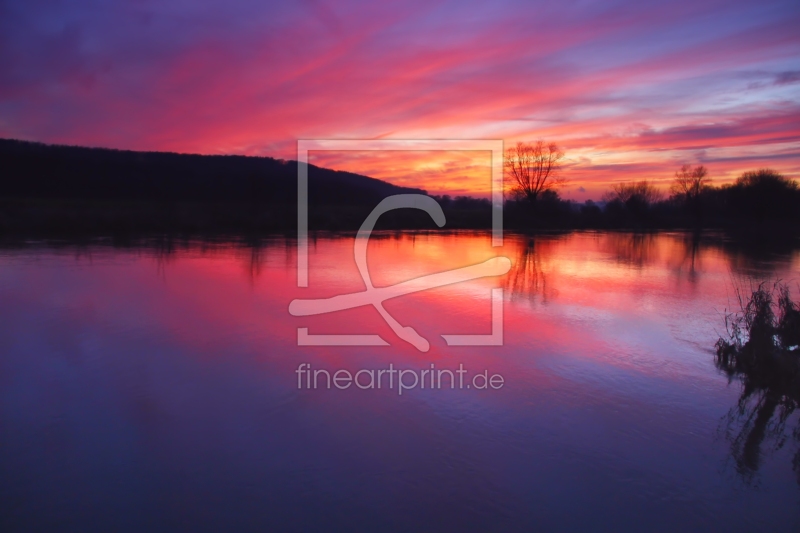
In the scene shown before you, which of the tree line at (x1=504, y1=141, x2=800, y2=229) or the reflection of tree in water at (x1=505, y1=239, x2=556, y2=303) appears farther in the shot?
the tree line at (x1=504, y1=141, x2=800, y2=229)

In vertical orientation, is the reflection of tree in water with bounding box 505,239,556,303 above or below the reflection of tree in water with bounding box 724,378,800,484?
above

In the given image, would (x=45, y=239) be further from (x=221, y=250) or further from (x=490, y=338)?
(x=490, y=338)

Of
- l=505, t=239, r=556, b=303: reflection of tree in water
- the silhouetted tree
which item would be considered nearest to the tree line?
the silhouetted tree

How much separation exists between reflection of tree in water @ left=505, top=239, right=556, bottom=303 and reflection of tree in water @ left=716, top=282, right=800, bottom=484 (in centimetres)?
398

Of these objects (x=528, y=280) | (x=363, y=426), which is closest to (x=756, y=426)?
(x=363, y=426)

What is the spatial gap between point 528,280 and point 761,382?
7445 millimetres

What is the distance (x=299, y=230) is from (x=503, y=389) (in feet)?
84.3

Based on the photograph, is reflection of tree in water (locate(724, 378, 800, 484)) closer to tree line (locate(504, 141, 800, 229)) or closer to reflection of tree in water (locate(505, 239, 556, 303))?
reflection of tree in water (locate(505, 239, 556, 303))

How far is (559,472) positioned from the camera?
4105 mm

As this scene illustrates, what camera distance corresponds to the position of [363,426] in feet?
15.8

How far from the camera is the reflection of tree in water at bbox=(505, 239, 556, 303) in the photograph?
1168 centimetres

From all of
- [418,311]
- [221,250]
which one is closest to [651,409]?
[418,311]

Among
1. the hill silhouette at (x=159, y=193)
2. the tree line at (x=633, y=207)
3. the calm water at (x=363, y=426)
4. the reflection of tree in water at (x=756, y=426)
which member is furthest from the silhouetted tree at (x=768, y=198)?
the reflection of tree in water at (x=756, y=426)

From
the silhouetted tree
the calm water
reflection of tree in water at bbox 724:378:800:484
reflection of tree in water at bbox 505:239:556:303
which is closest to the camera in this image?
the calm water
